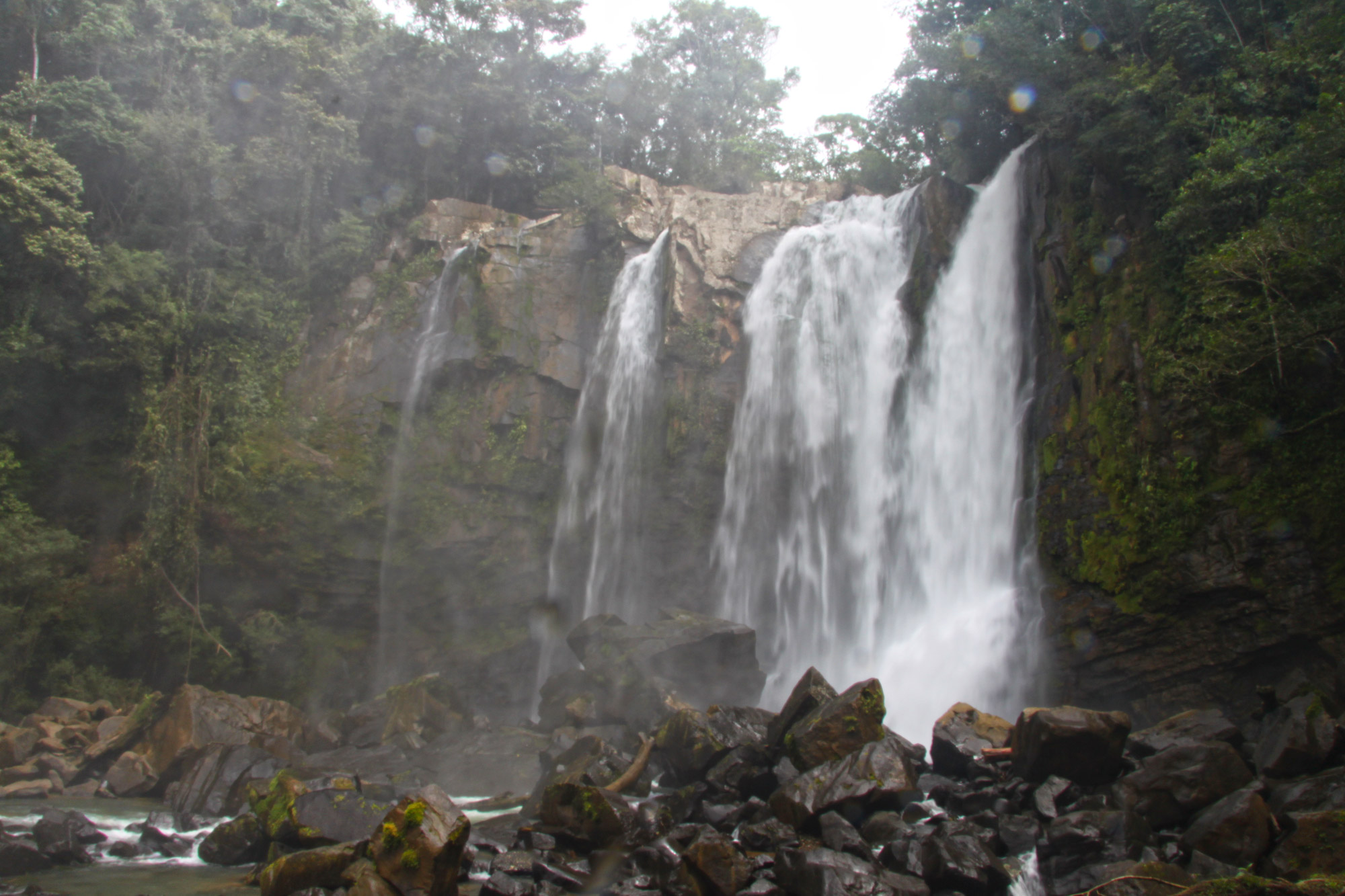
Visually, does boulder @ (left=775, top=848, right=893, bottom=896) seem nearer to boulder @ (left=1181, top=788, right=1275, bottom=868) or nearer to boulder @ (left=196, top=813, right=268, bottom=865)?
boulder @ (left=1181, top=788, right=1275, bottom=868)

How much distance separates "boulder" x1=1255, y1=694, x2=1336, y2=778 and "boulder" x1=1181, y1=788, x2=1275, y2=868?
783 mm

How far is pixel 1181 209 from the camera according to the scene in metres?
10.2

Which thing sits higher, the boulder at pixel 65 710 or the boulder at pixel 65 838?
the boulder at pixel 65 710

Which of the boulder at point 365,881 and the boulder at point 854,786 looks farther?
the boulder at point 854,786

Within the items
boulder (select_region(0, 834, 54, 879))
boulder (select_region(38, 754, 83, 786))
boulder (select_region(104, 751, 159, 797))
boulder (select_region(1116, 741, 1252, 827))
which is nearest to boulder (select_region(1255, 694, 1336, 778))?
boulder (select_region(1116, 741, 1252, 827))

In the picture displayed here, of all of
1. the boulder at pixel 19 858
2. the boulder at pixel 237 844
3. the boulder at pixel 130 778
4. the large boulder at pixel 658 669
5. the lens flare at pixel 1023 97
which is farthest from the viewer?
the lens flare at pixel 1023 97

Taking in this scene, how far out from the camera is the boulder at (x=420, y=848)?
625 centimetres

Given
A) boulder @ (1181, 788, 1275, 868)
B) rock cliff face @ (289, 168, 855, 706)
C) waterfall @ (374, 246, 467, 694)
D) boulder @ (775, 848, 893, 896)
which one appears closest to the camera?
boulder @ (1181, 788, 1275, 868)

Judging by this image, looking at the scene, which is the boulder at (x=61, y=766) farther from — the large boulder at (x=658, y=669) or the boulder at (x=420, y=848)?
the boulder at (x=420, y=848)

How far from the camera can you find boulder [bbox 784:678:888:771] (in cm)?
816

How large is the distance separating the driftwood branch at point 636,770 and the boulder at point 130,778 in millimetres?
8439

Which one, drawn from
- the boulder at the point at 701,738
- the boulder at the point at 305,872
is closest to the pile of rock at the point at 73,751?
the boulder at the point at 305,872

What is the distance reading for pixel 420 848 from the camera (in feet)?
20.6

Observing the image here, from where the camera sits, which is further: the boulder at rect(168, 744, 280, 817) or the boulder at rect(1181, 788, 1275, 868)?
the boulder at rect(168, 744, 280, 817)
